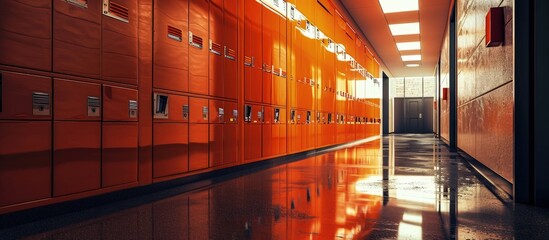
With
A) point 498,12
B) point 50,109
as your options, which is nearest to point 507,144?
point 498,12

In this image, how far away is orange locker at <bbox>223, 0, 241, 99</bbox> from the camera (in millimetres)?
5395

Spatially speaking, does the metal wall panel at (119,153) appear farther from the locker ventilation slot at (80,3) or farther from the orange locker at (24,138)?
the locker ventilation slot at (80,3)

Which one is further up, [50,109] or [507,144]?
[50,109]

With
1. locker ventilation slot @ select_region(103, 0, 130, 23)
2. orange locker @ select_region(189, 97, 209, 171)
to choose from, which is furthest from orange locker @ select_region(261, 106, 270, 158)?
locker ventilation slot @ select_region(103, 0, 130, 23)

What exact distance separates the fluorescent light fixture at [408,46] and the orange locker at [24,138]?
52.4 feet

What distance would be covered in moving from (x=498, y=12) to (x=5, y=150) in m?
4.20

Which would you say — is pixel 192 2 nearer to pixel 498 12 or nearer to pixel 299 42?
pixel 498 12

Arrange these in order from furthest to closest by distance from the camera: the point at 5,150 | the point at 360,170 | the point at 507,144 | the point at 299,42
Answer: the point at 299,42 < the point at 360,170 < the point at 507,144 < the point at 5,150

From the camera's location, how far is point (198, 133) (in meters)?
4.76

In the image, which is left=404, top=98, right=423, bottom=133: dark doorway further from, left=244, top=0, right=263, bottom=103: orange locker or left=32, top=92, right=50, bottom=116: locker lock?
left=32, top=92, right=50, bottom=116: locker lock

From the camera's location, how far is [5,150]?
259cm

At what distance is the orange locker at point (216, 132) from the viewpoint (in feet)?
16.6

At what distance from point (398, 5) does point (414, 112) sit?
18433 millimetres

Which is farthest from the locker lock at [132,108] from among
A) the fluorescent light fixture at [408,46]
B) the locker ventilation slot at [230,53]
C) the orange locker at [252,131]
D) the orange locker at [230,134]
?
the fluorescent light fixture at [408,46]
